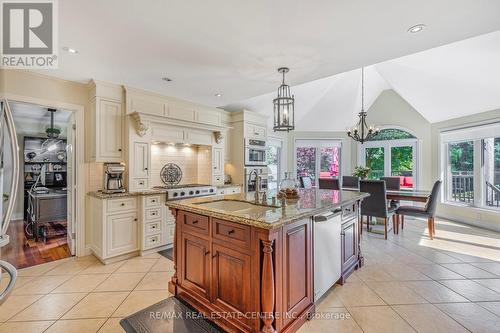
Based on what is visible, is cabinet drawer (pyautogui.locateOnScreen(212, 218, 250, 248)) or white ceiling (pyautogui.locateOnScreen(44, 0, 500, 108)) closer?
cabinet drawer (pyautogui.locateOnScreen(212, 218, 250, 248))

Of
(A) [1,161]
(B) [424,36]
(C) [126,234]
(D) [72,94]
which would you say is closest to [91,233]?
(C) [126,234]

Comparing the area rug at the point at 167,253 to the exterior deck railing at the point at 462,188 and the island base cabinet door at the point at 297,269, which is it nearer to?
the island base cabinet door at the point at 297,269

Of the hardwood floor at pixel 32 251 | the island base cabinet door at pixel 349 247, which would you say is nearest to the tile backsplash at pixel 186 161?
the hardwood floor at pixel 32 251

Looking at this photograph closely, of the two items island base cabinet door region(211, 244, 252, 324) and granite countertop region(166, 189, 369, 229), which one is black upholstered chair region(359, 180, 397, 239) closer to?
granite countertop region(166, 189, 369, 229)

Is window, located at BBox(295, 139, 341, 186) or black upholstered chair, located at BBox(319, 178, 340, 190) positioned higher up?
window, located at BBox(295, 139, 341, 186)

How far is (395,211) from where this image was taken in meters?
4.42

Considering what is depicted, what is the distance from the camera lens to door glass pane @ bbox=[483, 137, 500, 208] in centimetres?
474

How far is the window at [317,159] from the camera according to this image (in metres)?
7.14

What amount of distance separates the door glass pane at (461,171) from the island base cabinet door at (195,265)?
620cm

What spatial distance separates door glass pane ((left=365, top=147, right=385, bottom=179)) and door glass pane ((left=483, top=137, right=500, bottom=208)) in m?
2.22

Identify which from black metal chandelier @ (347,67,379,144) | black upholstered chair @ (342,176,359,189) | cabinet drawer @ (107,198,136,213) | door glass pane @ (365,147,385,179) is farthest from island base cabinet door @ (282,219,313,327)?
door glass pane @ (365,147,385,179)

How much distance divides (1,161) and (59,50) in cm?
200

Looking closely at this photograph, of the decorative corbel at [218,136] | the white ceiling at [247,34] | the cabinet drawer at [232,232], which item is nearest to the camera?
the cabinet drawer at [232,232]

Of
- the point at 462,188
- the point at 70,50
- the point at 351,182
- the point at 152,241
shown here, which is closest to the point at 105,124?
the point at 70,50
